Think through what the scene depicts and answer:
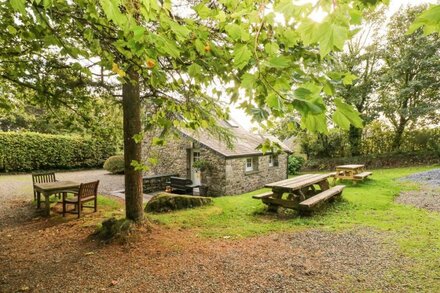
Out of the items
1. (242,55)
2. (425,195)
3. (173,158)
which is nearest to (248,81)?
(242,55)

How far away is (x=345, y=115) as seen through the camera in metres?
1.16

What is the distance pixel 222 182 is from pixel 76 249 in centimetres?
846

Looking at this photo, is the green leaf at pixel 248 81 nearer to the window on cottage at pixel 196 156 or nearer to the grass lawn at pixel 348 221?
the grass lawn at pixel 348 221

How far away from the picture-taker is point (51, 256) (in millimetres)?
5605

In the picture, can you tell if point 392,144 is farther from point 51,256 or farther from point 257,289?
→ point 51,256

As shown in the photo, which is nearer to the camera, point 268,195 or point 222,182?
point 268,195

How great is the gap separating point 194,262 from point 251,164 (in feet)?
36.9

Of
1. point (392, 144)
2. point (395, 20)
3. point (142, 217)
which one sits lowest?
point (142, 217)

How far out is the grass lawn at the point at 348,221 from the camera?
5254 millimetres

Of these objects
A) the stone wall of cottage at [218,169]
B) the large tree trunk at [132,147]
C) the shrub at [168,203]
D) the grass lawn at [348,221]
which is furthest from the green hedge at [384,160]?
the large tree trunk at [132,147]

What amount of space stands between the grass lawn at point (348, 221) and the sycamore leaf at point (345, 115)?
175 inches

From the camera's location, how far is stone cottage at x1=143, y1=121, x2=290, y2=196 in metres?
13.8

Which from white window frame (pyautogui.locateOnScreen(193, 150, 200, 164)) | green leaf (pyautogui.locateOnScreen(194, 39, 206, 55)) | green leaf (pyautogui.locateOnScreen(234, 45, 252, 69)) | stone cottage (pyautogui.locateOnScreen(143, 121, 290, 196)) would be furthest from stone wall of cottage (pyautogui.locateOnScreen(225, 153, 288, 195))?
green leaf (pyautogui.locateOnScreen(234, 45, 252, 69))

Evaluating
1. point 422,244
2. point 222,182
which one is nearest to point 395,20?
point 222,182
